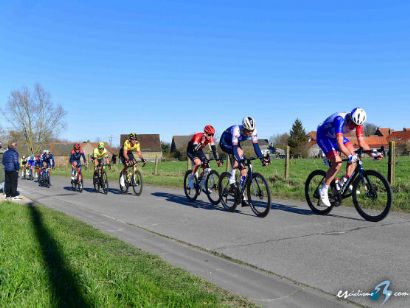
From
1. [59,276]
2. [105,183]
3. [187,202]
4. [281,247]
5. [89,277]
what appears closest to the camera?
[89,277]

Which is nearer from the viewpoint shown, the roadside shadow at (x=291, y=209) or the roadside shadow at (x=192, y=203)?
the roadside shadow at (x=291, y=209)

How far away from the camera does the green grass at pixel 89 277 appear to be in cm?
402

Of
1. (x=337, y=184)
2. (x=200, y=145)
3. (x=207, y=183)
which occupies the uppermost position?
(x=200, y=145)

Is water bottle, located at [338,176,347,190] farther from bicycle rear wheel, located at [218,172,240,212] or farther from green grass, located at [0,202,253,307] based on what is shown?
green grass, located at [0,202,253,307]

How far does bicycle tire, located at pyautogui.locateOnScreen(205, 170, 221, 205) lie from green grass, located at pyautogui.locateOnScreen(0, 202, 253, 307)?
443 centimetres

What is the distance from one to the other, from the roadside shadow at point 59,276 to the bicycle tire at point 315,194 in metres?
5.10

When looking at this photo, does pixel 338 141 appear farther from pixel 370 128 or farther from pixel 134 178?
pixel 370 128

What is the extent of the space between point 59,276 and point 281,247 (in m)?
3.10

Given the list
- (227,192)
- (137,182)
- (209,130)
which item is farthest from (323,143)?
(137,182)

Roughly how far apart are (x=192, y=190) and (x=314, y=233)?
5.57 meters

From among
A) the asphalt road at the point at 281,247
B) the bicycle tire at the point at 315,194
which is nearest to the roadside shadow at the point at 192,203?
the asphalt road at the point at 281,247

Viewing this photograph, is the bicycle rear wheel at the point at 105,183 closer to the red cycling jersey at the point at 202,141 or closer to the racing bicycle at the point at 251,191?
the red cycling jersey at the point at 202,141

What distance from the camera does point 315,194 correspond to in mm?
8992

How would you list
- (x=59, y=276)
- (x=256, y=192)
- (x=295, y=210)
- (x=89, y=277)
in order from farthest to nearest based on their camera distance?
1. (x=295, y=210)
2. (x=256, y=192)
3. (x=59, y=276)
4. (x=89, y=277)
